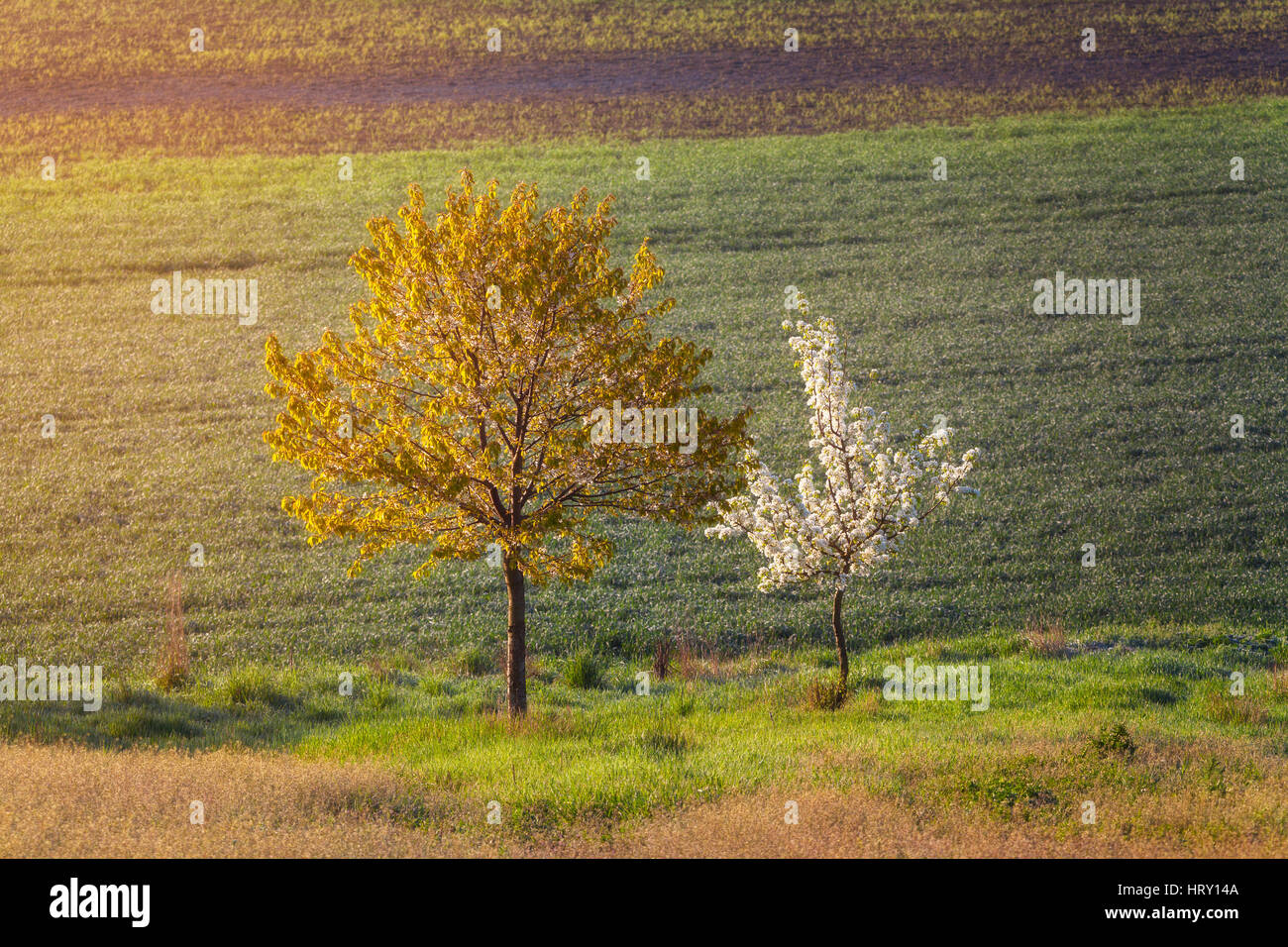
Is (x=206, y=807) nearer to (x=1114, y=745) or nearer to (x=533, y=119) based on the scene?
(x=1114, y=745)

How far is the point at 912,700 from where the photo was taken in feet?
60.1

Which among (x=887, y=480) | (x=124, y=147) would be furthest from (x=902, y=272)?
(x=124, y=147)

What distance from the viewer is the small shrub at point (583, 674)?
2050cm

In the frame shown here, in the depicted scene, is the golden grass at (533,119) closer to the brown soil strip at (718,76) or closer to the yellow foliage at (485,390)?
the brown soil strip at (718,76)

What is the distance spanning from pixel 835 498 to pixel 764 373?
17.2 m

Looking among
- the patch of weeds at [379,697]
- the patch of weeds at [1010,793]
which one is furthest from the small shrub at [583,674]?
the patch of weeds at [1010,793]

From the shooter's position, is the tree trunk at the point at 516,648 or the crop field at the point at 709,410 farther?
the tree trunk at the point at 516,648

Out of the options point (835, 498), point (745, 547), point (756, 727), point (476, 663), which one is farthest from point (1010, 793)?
point (745, 547)

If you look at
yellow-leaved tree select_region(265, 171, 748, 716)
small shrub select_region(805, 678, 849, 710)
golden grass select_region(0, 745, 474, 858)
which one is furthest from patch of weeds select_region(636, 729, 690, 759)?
Answer: golden grass select_region(0, 745, 474, 858)

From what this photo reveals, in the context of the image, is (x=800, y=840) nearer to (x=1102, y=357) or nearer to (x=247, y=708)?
(x=247, y=708)

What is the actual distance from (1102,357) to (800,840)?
91.5 ft

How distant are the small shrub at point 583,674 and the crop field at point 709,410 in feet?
0.26

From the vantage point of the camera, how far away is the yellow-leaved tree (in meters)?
15.9

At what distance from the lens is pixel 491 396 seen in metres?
16.3
